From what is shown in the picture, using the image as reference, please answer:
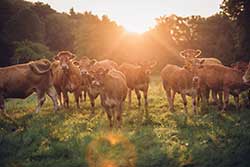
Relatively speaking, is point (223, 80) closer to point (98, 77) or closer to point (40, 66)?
point (98, 77)

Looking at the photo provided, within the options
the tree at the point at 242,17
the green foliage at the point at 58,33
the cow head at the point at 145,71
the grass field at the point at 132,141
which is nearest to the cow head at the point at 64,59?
the grass field at the point at 132,141

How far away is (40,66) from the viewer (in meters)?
16.0

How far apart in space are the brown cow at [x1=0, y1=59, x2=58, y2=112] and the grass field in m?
1.60

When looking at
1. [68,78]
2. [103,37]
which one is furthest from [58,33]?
[68,78]

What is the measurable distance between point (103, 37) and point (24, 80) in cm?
4694

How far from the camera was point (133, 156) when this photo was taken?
341 inches

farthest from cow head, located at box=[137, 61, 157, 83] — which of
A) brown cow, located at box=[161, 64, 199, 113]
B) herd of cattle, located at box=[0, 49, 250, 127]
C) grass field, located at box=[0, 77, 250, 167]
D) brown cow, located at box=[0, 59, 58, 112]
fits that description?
brown cow, located at box=[0, 59, 58, 112]

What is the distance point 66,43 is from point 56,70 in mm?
50807

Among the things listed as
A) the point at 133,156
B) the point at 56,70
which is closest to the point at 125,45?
the point at 56,70

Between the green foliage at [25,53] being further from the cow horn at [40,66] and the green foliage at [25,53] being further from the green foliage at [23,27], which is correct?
the cow horn at [40,66]

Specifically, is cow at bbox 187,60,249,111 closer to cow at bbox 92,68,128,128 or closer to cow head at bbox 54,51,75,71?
cow at bbox 92,68,128,128

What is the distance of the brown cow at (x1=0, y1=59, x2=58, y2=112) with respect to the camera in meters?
15.3

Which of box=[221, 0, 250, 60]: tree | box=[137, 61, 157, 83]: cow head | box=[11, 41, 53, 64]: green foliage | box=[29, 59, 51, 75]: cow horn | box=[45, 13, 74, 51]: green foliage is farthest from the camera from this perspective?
box=[45, 13, 74, 51]: green foliage

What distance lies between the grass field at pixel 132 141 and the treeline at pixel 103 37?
3091 centimetres
